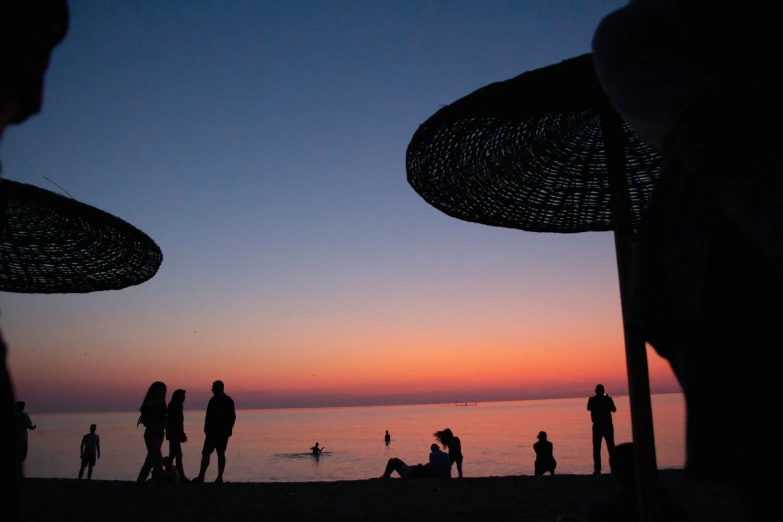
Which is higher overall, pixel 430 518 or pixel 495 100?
pixel 495 100

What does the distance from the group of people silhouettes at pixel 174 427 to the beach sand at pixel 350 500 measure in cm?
47

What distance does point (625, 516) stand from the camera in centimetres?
301

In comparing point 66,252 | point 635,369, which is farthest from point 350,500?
point 635,369

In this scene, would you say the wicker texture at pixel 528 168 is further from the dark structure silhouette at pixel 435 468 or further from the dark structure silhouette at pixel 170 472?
the dark structure silhouette at pixel 170 472

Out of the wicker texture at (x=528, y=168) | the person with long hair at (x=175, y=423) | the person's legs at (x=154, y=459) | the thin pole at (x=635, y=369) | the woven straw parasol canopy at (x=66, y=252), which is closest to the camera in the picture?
the thin pole at (x=635, y=369)

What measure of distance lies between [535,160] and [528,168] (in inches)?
3.4

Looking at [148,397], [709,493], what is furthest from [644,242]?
[148,397]

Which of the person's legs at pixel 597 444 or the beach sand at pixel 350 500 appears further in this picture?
the person's legs at pixel 597 444

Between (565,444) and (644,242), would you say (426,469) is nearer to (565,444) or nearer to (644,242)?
(644,242)

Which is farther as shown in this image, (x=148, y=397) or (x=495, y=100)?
(x=148, y=397)

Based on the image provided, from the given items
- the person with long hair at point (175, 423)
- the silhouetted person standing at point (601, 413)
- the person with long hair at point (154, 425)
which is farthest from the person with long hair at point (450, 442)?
the person with long hair at point (154, 425)

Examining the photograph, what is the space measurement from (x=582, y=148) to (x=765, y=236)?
3.32 meters

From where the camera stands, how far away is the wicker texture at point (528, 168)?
3803mm

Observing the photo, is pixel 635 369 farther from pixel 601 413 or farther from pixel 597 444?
pixel 597 444
